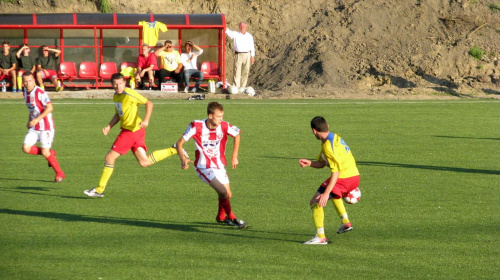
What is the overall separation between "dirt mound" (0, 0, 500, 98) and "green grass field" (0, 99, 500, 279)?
12.6 m

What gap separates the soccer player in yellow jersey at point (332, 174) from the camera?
Answer: 7785 mm

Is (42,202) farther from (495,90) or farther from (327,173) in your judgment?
(495,90)

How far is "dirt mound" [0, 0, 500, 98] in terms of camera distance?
30.4 m

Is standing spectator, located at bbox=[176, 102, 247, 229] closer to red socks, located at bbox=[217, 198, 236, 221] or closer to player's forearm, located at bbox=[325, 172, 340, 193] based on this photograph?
red socks, located at bbox=[217, 198, 236, 221]

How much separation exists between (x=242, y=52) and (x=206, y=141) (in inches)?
735

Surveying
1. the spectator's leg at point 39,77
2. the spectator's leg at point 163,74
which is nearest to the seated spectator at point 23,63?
the spectator's leg at point 39,77

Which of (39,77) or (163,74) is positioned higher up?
(163,74)

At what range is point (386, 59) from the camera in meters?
31.8

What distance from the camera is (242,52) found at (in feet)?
89.0

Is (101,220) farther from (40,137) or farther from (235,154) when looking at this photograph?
(40,137)

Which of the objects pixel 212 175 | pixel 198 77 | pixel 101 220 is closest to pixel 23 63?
pixel 198 77

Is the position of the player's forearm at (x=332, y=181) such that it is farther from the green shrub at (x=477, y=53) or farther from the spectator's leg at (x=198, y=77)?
the green shrub at (x=477, y=53)

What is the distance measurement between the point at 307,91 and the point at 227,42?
629 centimetres

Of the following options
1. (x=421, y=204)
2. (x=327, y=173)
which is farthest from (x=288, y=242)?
(x=327, y=173)
